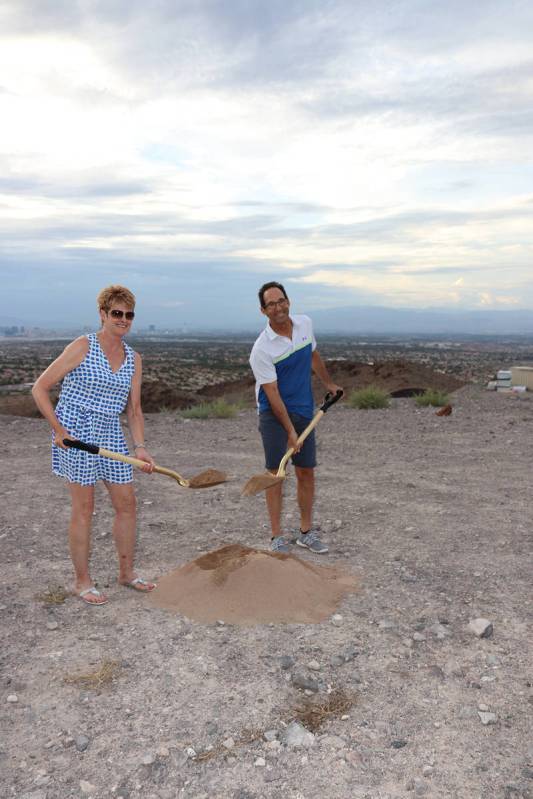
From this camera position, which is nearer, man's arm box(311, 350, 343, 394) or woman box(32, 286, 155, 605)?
woman box(32, 286, 155, 605)

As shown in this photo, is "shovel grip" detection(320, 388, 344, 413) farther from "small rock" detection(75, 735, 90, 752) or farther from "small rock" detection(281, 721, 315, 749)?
"small rock" detection(75, 735, 90, 752)

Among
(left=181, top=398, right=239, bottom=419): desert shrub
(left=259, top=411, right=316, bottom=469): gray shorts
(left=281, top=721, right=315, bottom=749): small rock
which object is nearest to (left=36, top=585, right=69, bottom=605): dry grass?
(left=259, top=411, right=316, bottom=469): gray shorts

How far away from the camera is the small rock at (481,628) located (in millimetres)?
3701

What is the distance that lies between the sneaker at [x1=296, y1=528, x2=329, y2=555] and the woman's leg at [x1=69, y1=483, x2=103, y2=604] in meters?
1.69

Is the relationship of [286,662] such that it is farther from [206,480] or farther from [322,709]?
[206,480]

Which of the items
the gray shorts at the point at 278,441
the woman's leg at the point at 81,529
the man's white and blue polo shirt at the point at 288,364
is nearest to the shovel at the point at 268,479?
the gray shorts at the point at 278,441

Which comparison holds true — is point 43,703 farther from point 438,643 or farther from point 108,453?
point 438,643

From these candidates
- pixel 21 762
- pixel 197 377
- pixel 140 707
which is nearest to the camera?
pixel 21 762

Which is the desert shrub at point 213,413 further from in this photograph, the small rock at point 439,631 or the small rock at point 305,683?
the small rock at point 305,683

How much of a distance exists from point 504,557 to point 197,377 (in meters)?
40.0

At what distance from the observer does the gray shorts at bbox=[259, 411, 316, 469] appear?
4805 millimetres

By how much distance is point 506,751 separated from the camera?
9.01ft

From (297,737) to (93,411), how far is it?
203 cm

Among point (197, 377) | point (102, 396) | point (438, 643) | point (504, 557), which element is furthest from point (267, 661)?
point (197, 377)
